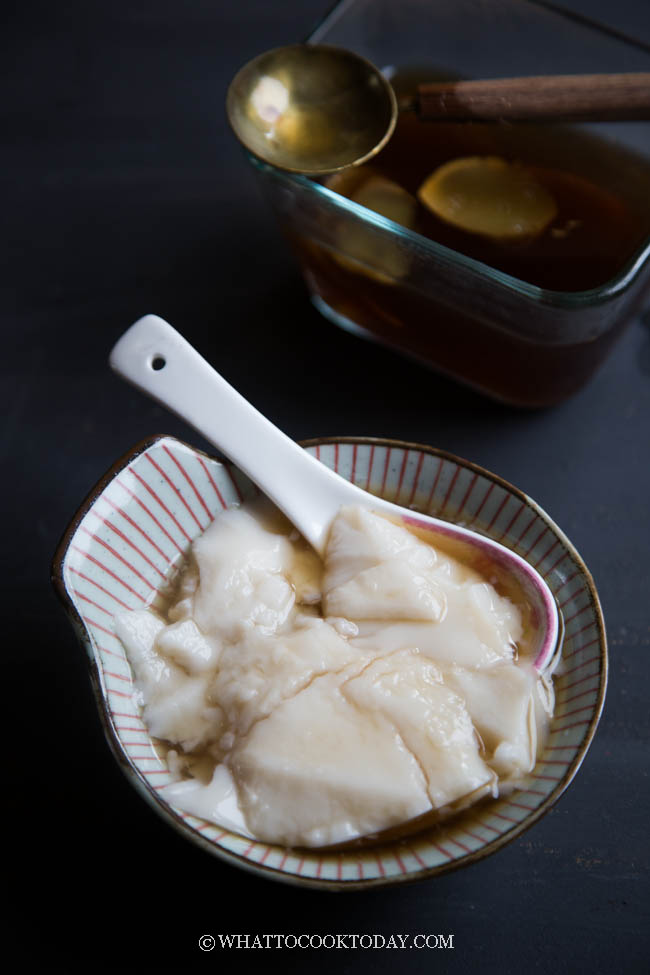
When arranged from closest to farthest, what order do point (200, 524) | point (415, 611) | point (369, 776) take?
point (369, 776) < point (415, 611) < point (200, 524)

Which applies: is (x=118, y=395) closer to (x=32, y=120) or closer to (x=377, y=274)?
(x=377, y=274)

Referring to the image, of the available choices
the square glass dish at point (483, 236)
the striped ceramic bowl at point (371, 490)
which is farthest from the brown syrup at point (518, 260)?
the striped ceramic bowl at point (371, 490)

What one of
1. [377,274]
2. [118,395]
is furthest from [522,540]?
[118,395]

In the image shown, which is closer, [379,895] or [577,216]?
[379,895]

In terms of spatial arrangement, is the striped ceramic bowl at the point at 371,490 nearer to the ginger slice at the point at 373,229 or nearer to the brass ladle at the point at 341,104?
the ginger slice at the point at 373,229

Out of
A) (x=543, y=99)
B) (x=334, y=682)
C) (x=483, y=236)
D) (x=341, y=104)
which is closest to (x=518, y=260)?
(x=483, y=236)

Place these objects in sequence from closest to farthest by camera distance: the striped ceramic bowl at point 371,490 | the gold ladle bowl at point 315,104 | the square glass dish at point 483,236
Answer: the striped ceramic bowl at point 371,490 < the square glass dish at point 483,236 < the gold ladle bowl at point 315,104

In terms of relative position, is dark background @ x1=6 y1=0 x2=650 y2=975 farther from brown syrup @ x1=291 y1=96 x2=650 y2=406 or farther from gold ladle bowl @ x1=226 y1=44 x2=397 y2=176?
gold ladle bowl @ x1=226 y1=44 x2=397 y2=176
